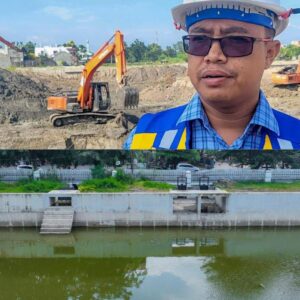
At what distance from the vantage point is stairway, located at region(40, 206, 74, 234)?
6211 mm

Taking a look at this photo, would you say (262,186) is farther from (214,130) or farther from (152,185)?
(214,130)

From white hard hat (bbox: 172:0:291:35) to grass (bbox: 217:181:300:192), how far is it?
14.5 ft

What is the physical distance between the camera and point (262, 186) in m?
7.10

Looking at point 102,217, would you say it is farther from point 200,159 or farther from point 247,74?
point 247,74

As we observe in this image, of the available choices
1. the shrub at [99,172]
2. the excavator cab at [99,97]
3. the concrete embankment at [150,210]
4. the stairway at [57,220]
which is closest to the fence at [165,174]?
the shrub at [99,172]

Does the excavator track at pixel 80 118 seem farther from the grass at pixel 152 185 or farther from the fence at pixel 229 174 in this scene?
the grass at pixel 152 185

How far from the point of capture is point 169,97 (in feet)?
45.9

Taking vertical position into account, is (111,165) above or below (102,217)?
above

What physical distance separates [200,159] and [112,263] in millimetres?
2813

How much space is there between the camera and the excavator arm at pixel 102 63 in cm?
830

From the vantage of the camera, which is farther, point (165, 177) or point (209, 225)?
point (165, 177)

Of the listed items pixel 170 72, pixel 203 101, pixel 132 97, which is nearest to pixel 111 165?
pixel 132 97

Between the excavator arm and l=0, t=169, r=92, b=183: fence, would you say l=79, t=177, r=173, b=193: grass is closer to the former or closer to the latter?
l=0, t=169, r=92, b=183: fence

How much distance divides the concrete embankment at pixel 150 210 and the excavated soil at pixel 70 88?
2.39m
